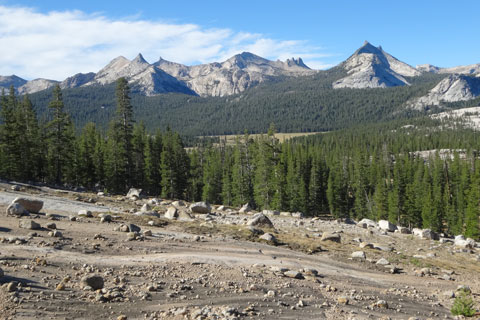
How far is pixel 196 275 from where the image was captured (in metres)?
12.5

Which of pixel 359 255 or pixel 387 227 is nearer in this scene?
pixel 359 255

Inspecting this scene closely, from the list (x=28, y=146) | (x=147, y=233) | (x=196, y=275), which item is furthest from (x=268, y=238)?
(x=28, y=146)

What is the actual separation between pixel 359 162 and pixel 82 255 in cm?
7888

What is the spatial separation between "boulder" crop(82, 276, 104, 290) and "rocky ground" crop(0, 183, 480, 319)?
0.09 ft

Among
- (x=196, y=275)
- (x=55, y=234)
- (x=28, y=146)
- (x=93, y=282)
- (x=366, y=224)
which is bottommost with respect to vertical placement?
(x=366, y=224)

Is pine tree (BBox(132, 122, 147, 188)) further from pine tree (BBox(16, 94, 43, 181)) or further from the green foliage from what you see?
the green foliage

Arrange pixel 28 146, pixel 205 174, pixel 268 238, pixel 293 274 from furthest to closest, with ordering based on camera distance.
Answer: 1. pixel 205 174
2. pixel 28 146
3. pixel 268 238
4. pixel 293 274

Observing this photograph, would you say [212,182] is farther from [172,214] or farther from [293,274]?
[293,274]

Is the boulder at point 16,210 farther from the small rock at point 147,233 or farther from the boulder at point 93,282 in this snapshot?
the boulder at point 93,282

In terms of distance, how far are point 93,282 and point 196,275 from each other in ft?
12.2

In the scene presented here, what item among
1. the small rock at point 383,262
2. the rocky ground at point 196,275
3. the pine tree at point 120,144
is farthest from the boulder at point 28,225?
the pine tree at point 120,144

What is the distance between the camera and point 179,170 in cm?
6694

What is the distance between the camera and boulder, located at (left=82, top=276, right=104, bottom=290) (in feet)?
33.0

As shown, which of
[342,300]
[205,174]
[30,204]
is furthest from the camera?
[205,174]
